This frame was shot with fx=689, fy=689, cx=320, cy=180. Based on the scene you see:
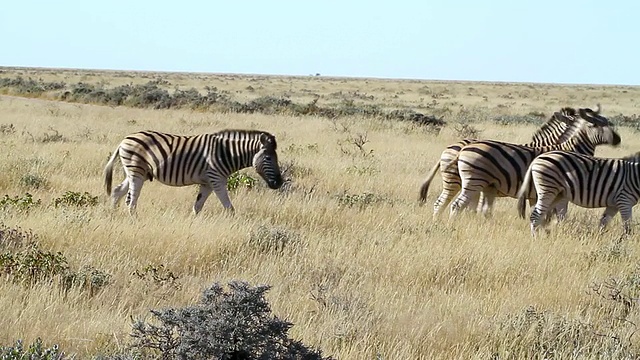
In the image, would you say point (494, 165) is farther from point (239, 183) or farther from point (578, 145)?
point (239, 183)

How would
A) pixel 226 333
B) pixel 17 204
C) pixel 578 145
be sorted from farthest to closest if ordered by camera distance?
1. pixel 578 145
2. pixel 17 204
3. pixel 226 333

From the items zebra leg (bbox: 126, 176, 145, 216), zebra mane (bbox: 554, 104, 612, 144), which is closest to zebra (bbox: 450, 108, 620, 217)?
zebra mane (bbox: 554, 104, 612, 144)

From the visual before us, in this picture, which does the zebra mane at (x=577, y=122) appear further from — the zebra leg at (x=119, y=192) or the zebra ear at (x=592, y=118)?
the zebra leg at (x=119, y=192)

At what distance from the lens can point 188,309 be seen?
13.8ft

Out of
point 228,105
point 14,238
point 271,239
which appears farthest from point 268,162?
point 228,105

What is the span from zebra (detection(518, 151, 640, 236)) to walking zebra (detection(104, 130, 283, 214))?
351cm

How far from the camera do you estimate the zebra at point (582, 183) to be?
9117 mm

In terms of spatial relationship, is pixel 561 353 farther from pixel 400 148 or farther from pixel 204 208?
pixel 400 148

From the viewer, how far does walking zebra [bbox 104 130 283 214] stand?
31.3ft

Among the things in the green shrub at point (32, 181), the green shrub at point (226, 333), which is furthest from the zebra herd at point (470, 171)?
the green shrub at point (226, 333)

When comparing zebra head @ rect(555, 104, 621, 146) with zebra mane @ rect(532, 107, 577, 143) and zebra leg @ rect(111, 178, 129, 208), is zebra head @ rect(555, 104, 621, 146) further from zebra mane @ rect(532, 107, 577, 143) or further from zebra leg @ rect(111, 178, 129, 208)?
zebra leg @ rect(111, 178, 129, 208)

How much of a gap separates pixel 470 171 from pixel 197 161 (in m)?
3.88

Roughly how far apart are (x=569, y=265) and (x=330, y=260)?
2.59 meters

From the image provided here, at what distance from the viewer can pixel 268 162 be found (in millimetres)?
9570
